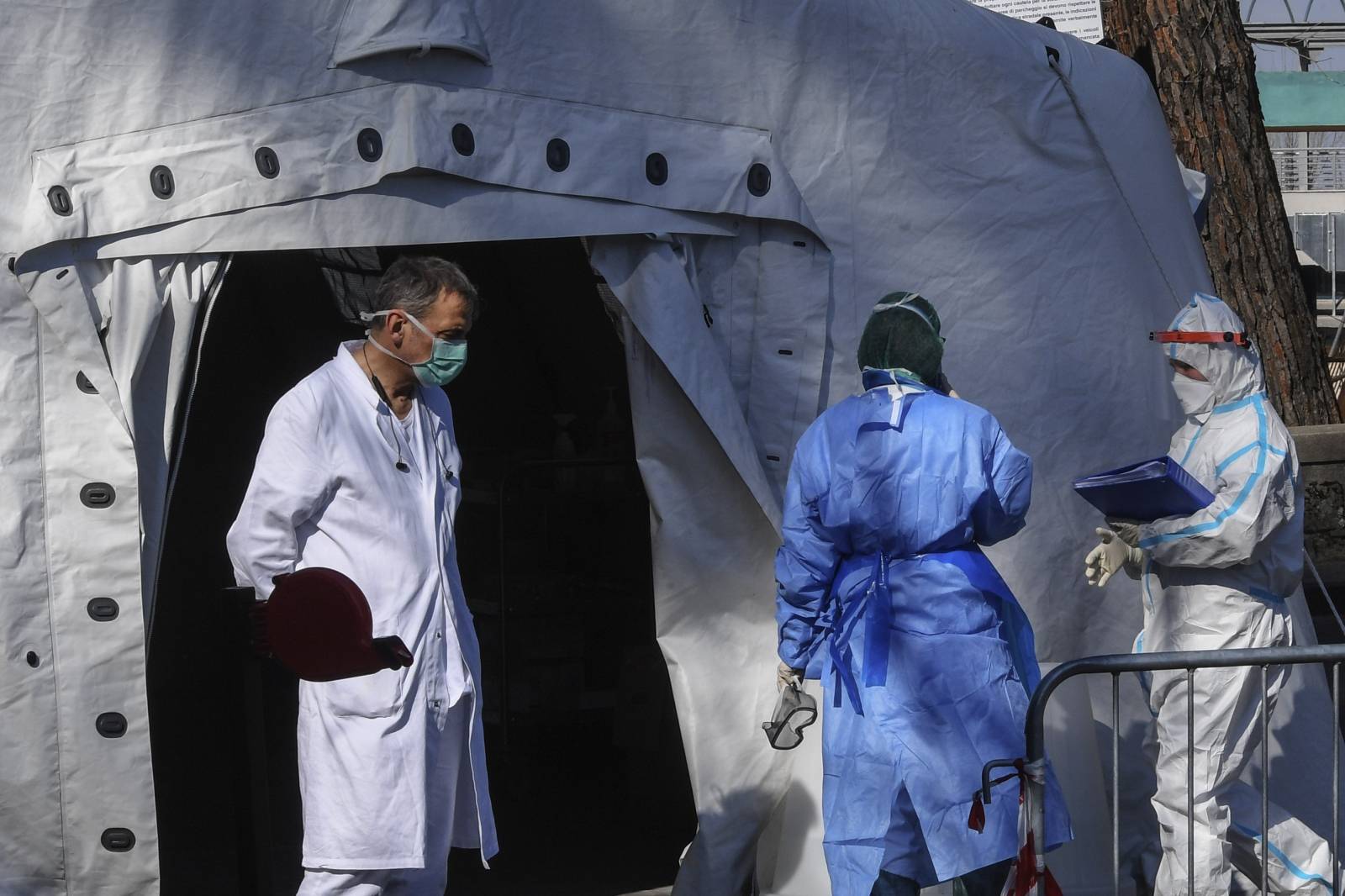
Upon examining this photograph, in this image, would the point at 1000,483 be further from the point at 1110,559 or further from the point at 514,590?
the point at 514,590

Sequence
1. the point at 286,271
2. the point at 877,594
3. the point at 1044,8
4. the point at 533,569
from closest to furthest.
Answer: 1. the point at 877,594
2. the point at 286,271
3. the point at 533,569
4. the point at 1044,8

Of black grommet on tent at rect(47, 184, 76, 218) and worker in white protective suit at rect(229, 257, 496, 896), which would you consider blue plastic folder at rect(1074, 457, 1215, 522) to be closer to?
worker in white protective suit at rect(229, 257, 496, 896)

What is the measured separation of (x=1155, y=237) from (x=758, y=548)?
6.18ft

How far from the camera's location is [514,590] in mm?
6191

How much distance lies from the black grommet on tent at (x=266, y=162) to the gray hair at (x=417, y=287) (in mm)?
594

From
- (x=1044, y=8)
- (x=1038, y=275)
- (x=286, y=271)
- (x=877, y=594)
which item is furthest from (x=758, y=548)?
(x=1044, y=8)

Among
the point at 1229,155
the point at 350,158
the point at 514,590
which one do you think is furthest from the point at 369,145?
the point at 1229,155

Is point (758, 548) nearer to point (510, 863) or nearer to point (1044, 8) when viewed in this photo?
point (510, 863)

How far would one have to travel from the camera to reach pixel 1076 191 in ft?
15.9

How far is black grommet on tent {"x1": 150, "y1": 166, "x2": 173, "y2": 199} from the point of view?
3.78 metres

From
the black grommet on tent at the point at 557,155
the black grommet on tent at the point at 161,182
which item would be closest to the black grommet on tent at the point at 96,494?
the black grommet on tent at the point at 161,182

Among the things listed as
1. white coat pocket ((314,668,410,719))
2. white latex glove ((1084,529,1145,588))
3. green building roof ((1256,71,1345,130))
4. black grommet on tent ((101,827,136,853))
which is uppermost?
green building roof ((1256,71,1345,130))

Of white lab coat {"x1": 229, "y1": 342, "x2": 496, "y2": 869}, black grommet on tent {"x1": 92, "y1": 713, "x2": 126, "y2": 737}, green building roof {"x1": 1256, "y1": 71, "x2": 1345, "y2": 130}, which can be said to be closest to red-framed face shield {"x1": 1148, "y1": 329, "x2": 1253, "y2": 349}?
white lab coat {"x1": 229, "y1": 342, "x2": 496, "y2": 869}

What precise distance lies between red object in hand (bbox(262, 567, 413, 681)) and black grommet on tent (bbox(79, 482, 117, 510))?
0.97 meters
